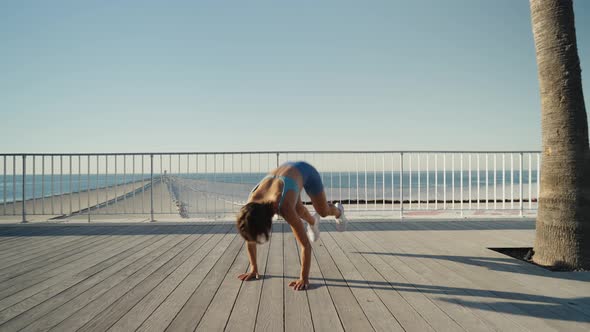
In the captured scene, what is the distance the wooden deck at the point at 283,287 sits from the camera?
154 centimetres

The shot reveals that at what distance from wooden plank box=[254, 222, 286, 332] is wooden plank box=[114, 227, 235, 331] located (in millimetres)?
477

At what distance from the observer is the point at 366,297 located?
6.14ft

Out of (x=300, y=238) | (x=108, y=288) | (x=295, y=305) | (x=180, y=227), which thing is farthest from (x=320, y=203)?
(x=180, y=227)

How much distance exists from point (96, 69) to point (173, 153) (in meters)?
7.69

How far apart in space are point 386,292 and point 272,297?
2.45 feet

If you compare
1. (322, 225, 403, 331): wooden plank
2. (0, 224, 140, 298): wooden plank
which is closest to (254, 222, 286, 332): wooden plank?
(322, 225, 403, 331): wooden plank

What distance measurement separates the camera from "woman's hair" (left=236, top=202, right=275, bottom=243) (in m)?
1.70

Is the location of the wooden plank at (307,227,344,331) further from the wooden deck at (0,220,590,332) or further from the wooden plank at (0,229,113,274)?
the wooden plank at (0,229,113,274)

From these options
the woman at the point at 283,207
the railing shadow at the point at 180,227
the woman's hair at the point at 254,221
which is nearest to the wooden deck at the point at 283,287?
the woman at the point at 283,207

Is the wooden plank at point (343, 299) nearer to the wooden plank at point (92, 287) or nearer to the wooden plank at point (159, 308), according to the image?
the wooden plank at point (159, 308)

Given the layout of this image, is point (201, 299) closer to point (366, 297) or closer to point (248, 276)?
point (248, 276)

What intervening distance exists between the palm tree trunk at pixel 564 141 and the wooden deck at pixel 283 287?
273 mm

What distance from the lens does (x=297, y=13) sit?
8.30 meters

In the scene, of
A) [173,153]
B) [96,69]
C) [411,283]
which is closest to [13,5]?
[96,69]
